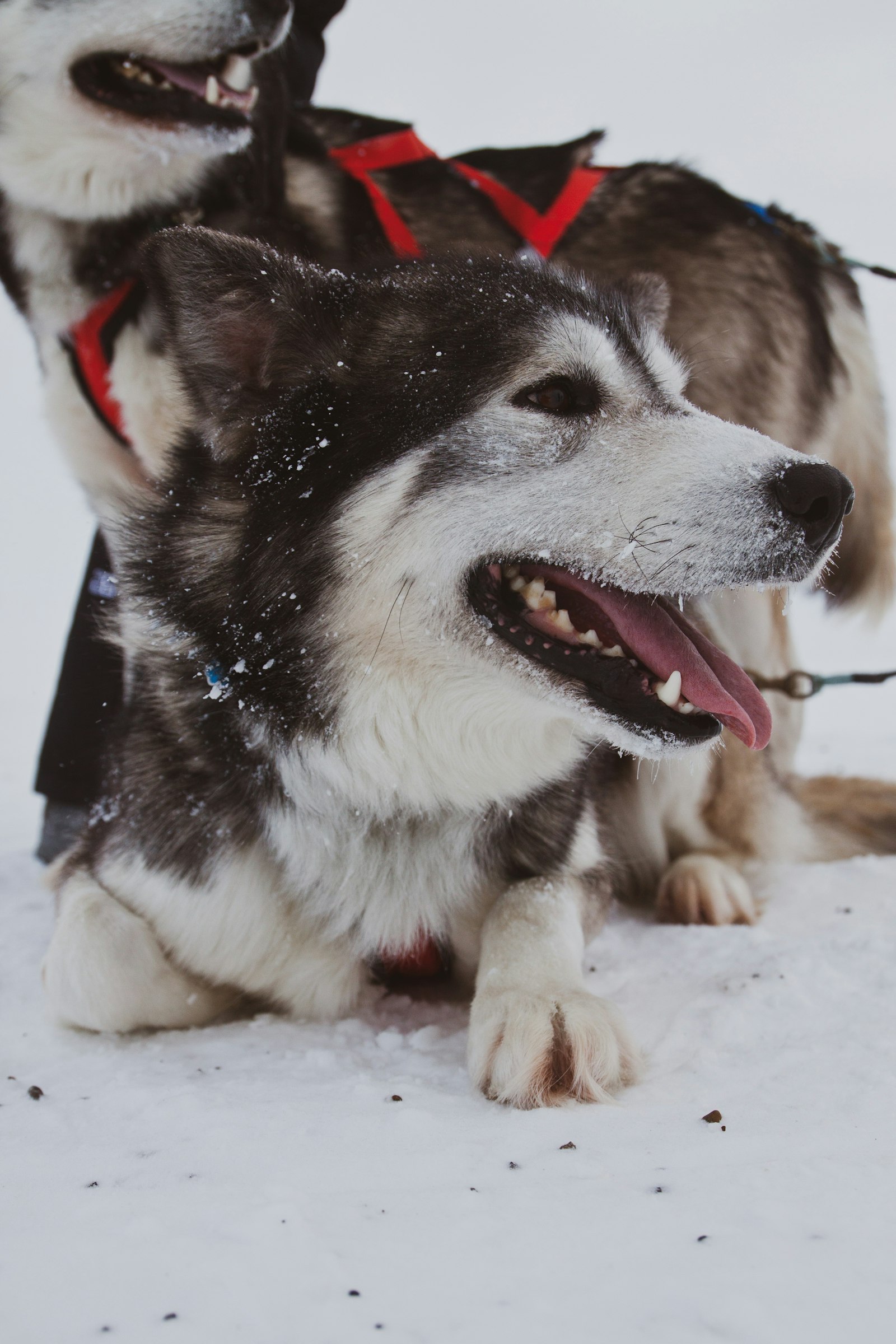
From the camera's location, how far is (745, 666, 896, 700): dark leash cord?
9.99 ft

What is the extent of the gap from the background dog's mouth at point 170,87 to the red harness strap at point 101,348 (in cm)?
46

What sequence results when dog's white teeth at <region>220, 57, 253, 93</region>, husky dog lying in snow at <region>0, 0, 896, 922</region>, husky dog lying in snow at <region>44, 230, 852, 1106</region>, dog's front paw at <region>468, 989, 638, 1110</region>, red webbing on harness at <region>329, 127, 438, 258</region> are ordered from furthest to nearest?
red webbing on harness at <region>329, 127, 438, 258</region> → dog's white teeth at <region>220, 57, 253, 93</region> → husky dog lying in snow at <region>0, 0, 896, 922</region> → husky dog lying in snow at <region>44, 230, 852, 1106</region> → dog's front paw at <region>468, 989, 638, 1110</region>

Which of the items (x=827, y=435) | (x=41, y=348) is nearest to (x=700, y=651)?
(x=827, y=435)

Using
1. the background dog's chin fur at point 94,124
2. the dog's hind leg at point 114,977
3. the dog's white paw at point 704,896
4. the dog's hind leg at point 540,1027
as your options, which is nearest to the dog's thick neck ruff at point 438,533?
the dog's hind leg at point 540,1027

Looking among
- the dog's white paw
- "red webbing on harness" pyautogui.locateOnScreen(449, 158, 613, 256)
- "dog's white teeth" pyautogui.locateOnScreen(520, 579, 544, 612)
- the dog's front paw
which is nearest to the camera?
the dog's front paw

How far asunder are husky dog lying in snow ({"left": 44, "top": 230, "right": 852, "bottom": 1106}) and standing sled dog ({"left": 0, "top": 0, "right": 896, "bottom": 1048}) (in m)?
0.74

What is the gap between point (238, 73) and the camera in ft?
9.90

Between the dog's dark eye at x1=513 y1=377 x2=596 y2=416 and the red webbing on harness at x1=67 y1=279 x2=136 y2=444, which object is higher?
the dog's dark eye at x1=513 y1=377 x2=596 y2=416

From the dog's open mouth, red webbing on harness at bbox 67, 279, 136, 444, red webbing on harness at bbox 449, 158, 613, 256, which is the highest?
red webbing on harness at bbox 449, 158, 613, 256

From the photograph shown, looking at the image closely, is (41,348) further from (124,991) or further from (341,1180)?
(341,1180)

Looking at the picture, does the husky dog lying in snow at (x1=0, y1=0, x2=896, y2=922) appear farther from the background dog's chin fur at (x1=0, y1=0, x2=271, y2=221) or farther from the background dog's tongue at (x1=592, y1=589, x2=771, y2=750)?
the background dog's tongue at (x1=592, y1=589, x2=771, y2=750)

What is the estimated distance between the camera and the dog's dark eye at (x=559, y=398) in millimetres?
1887

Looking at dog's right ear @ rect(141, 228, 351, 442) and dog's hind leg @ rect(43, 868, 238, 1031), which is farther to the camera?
dog's hind leg @ rect(43, 868, 238, 1031)

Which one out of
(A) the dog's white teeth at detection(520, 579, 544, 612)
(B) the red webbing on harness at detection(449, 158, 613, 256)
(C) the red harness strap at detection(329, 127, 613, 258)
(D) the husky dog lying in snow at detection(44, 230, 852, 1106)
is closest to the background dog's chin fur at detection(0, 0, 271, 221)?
(C) the red harness strap at detection(329, 127, 613, 258)
